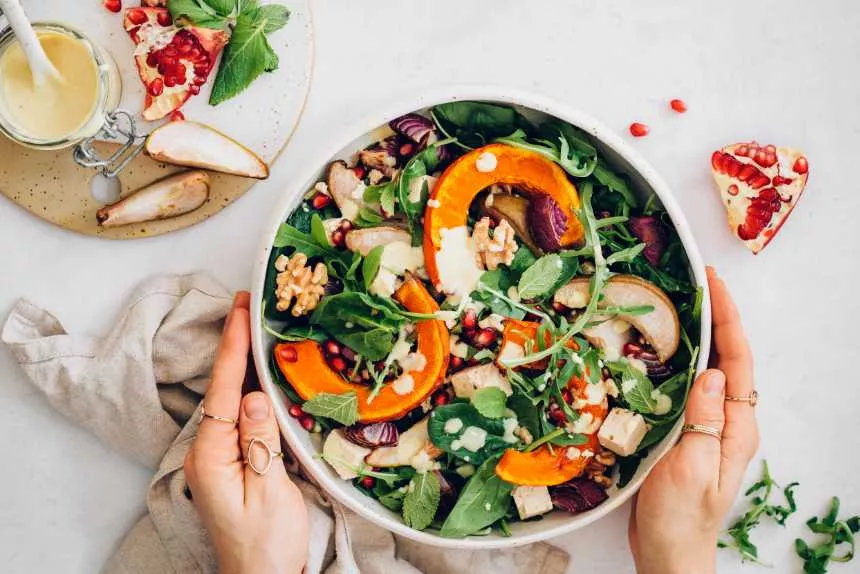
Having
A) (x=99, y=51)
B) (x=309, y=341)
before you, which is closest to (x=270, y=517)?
(x=309, y=341)

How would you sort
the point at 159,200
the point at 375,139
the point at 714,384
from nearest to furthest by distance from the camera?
the point at 714,384, the point at 375,139, the point at 159,200

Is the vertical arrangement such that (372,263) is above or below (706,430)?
above

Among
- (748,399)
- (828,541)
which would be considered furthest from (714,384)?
(828,541)

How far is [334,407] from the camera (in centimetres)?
176

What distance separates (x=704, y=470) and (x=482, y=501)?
0.51 meters

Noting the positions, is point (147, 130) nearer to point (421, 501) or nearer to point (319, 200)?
point (319, 200)

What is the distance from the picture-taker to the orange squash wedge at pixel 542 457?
1825 mm

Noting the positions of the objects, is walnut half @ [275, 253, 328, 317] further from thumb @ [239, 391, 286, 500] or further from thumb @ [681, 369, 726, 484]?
thumb @ [681, 369, 726, 484]

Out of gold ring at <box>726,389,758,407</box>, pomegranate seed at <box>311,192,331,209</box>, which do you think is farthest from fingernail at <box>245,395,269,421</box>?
gold ring at <box>726,389,758,407</box>

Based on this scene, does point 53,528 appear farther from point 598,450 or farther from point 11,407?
point 598,450

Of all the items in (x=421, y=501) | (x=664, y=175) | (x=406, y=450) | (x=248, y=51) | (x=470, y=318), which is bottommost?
(x=421, y=501)

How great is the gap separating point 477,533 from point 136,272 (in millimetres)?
1108

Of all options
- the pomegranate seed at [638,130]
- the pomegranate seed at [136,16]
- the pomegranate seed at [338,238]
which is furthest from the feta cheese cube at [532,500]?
the pomegranate seed at [136,16]

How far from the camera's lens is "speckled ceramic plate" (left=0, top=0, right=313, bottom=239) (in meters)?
1.99
